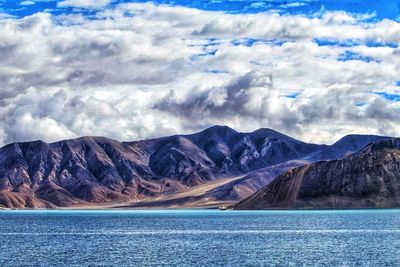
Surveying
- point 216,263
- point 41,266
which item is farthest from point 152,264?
point 41,266

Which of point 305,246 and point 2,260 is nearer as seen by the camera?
point 2,260

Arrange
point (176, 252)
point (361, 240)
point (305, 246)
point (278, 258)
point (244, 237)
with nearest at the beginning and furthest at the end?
point (278, 258)
point (176, 252)
point (305, 246)
point (361, 240)
point (244, 237)

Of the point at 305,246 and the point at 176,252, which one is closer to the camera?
the point at 176,252

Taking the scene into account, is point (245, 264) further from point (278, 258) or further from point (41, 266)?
point (41, 266)

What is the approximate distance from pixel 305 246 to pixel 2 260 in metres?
47.2

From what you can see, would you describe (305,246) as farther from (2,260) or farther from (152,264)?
(2,260)

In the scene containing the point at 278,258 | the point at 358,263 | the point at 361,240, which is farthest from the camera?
the point at 361,240

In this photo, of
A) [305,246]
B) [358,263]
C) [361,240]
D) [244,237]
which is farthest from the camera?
[244,237]

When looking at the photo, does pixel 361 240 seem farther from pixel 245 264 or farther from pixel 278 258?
pixel 245 264

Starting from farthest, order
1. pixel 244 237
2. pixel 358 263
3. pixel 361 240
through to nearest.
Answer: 1. pixel 244 237
2. pixel 361 240
3. pixel 358 263

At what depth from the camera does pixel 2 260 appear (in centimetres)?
9856

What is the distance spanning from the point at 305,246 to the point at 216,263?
2738cm

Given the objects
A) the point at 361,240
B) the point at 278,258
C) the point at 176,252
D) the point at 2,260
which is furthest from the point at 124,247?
the point at 361,240

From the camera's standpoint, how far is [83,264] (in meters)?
92.0
